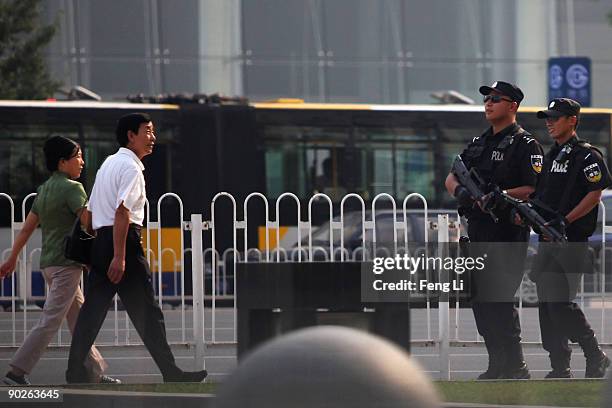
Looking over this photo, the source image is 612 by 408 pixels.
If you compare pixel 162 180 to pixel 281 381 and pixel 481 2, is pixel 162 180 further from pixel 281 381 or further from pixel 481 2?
pixel 281 381

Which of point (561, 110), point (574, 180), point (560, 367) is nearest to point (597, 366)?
point (560, 367)

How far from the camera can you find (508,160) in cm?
909

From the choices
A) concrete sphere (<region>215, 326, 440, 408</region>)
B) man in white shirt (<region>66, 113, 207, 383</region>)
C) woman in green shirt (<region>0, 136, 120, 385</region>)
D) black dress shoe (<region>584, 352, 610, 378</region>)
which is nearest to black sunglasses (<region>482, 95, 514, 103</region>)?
black dress shoe (<region>584, 352, 610, 378</region>)

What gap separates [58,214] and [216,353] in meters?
1.56

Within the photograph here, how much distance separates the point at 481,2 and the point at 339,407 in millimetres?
27579

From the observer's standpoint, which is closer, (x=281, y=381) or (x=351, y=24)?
(x=281, y=381)

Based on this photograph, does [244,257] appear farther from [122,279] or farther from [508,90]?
[508,90]

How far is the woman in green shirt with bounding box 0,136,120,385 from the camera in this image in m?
9.05

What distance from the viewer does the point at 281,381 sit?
5.04m

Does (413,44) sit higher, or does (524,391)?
(413,44)

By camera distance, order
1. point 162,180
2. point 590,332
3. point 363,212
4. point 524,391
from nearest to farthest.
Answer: point 524,391
point 590,332
point 363,212
point 162,180

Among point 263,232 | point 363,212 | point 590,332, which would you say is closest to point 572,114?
point 590,332

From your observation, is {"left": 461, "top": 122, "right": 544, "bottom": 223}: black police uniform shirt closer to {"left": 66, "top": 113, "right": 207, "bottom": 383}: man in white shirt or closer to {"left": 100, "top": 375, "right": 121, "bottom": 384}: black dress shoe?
{"left": 66, "top": 113, "right": 207, "bottom": 383}: man in white shirt

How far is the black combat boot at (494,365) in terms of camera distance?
8.85 metres
